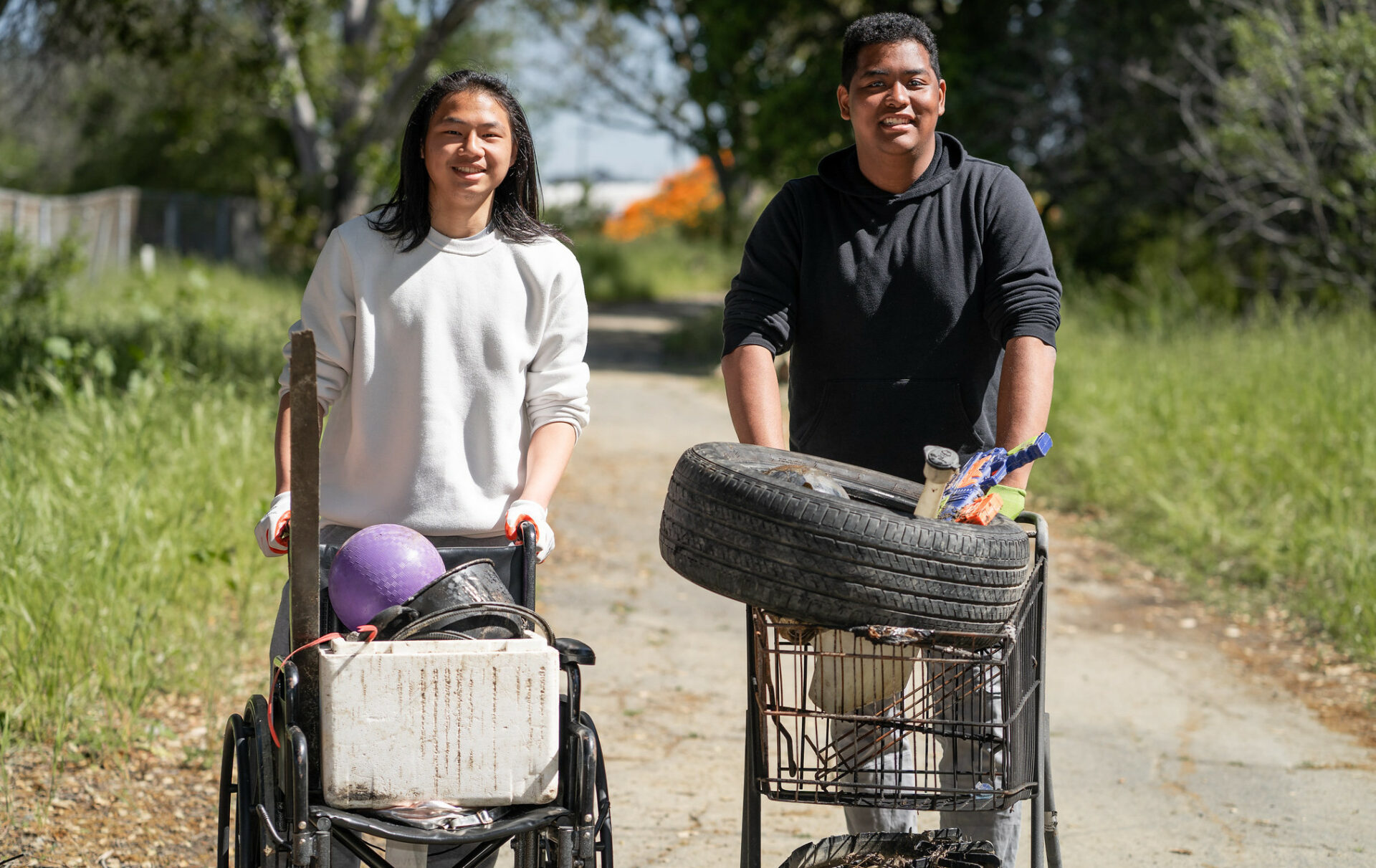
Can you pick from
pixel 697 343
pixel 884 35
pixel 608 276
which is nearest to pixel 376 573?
pixel 884 35

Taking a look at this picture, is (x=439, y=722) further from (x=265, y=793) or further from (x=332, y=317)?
(x=332, y=317)

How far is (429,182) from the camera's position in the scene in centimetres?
273

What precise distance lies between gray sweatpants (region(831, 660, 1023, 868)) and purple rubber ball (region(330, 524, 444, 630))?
2.65 ft

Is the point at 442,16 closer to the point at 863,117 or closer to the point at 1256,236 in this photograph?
the point at 1256,236

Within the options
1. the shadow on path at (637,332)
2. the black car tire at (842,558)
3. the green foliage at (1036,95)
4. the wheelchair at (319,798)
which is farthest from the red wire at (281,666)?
the green foliage at (1036,95)

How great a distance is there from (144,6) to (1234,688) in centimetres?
948

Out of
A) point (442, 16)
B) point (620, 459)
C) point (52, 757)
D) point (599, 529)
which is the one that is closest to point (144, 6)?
point (442, 16)

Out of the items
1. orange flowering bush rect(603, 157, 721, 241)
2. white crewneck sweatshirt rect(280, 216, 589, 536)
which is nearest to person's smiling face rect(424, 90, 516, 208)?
white crewneck sweatshirt rect(280, 216, 589, 536)

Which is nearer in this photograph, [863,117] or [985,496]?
[985,496]

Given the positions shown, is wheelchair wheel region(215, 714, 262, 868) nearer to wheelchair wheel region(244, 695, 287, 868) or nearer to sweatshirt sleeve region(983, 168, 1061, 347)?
wheelchair wheel region(244, 695, 287, 868)

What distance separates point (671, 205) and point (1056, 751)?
3013 cm

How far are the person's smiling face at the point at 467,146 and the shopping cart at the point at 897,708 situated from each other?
3.30 ft

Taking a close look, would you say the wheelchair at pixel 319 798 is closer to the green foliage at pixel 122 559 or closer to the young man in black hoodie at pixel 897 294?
the young man in black hoodie at pixel 897 294

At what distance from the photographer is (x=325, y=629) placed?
250cm
